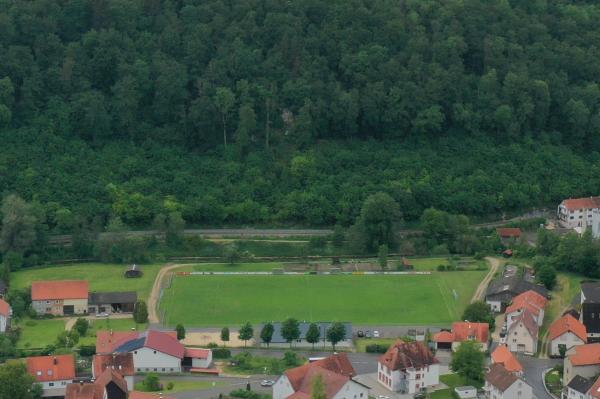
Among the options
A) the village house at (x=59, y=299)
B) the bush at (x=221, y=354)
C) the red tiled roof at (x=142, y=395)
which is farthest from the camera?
the village house at (x=59, y=299)

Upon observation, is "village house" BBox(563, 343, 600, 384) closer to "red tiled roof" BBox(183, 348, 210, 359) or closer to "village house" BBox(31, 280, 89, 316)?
"red tiled roof" BBox(183, 348, 210, 359)

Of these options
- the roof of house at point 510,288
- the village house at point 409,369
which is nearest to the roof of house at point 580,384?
the village house at point 409,369

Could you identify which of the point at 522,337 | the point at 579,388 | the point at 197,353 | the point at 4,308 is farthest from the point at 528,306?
the point at 4,308

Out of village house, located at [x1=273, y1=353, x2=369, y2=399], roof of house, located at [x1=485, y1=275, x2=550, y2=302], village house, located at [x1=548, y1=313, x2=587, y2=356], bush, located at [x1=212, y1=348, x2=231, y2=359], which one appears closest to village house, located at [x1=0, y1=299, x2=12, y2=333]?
bush, located at [x1=212, y1=348, x2=231, y2=359]

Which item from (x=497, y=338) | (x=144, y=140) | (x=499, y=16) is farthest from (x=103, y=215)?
(x=499, y=16)

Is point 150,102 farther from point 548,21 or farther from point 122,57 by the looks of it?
point 548,21

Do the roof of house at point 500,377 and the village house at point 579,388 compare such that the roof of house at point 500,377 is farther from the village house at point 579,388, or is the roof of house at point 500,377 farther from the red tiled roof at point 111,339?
the red tiled roof at point 111,339
